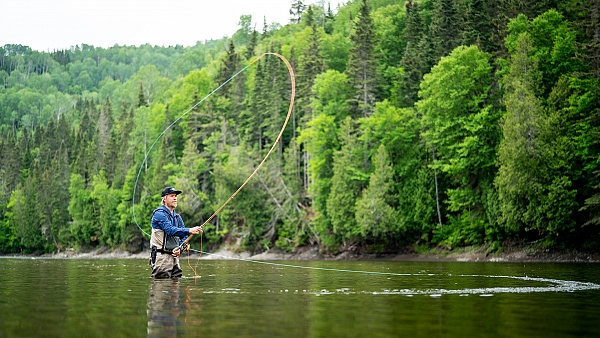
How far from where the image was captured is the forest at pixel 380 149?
37.3 meters

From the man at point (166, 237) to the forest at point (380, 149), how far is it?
22.1 metres

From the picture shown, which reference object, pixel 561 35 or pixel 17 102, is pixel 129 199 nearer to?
pixel 561 35

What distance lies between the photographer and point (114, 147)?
97.9 metres

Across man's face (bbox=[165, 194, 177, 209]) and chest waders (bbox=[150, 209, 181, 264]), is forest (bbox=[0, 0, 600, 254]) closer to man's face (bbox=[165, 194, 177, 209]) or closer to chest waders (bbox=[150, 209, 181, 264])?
man's face (bbox=[165, 194, 177, 209])

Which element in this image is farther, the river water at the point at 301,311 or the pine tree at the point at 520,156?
the pine tree at the point at 520,156

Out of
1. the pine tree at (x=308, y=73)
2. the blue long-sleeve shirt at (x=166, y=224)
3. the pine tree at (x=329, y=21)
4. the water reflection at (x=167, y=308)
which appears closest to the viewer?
the water reflection at (x=167, y=308)

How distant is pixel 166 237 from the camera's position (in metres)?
16.3

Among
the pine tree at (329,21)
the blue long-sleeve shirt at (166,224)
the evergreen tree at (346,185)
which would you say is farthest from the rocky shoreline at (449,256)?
the pine tree at (329,21)

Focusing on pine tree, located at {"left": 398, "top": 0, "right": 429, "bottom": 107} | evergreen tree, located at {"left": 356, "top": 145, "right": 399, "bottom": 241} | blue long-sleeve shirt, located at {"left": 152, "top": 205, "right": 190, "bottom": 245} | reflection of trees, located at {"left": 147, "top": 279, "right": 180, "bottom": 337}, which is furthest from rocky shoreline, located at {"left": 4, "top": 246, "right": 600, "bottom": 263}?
pine tree, located at {"left": 398, "top": 0, "right": 429, "bottom": 107}

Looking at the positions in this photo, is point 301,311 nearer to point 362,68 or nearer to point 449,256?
point 449,256

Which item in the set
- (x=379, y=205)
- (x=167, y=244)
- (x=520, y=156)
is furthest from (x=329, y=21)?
(x=167, y=244)

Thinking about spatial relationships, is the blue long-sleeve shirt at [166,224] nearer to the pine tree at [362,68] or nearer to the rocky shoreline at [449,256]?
the rocky shoreline at [449,256]

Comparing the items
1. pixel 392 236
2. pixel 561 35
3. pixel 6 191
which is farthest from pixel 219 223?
pixel 6 191

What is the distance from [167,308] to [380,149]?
40.5m
